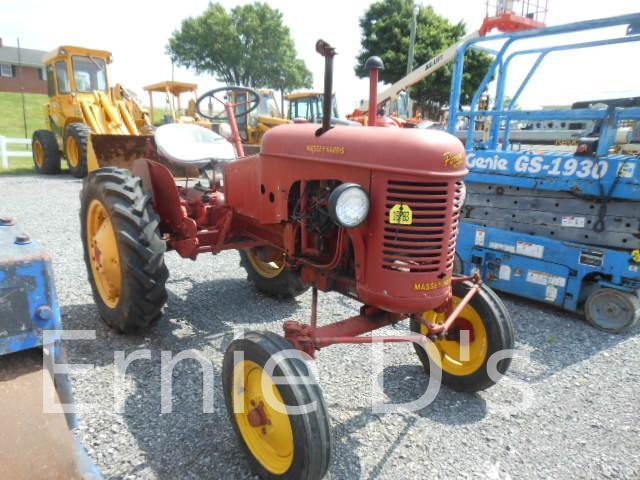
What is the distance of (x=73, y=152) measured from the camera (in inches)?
412

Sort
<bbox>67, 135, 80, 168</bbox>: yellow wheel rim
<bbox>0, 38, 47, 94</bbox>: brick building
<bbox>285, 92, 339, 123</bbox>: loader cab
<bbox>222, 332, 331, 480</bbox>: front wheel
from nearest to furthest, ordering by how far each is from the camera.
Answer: <bbox>222, 332, 331, 480</bbox>: front wheel
<bbox>67, 135, 80, 168</bbox>: yellow wheel rim
<bbox>285, 92, 339, 123</bbox>: loader cab
<bbox>0, 38, 47, 94</bbox>: brick building

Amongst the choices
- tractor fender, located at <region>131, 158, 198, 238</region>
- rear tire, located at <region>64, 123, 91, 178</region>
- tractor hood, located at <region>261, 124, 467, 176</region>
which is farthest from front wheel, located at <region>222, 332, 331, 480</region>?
rear tire, located at <region>64, 123, 91, 178</region>

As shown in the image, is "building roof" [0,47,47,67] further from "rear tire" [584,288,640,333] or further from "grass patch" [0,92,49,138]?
"rear tire" [584,288,640,333]

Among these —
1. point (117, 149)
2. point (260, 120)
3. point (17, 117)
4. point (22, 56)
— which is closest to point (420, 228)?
point (117, 149)

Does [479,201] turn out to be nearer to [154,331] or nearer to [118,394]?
[154,331]

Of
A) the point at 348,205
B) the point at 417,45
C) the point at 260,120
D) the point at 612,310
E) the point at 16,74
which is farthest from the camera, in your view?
the point at 16,74

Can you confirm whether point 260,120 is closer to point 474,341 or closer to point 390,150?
point 474,341

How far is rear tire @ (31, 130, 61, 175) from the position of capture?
428 inches

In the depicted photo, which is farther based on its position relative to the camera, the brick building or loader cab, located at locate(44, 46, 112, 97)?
the brick building

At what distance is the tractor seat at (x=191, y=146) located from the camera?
3504 mm

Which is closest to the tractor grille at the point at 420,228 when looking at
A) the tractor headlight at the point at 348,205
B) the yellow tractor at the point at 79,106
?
the tractor headlight at the point at 348,205

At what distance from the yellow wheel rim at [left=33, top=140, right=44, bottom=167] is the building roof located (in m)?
35.0

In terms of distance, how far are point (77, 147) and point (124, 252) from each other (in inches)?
343

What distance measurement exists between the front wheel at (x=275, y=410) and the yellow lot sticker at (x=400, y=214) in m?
0.70
